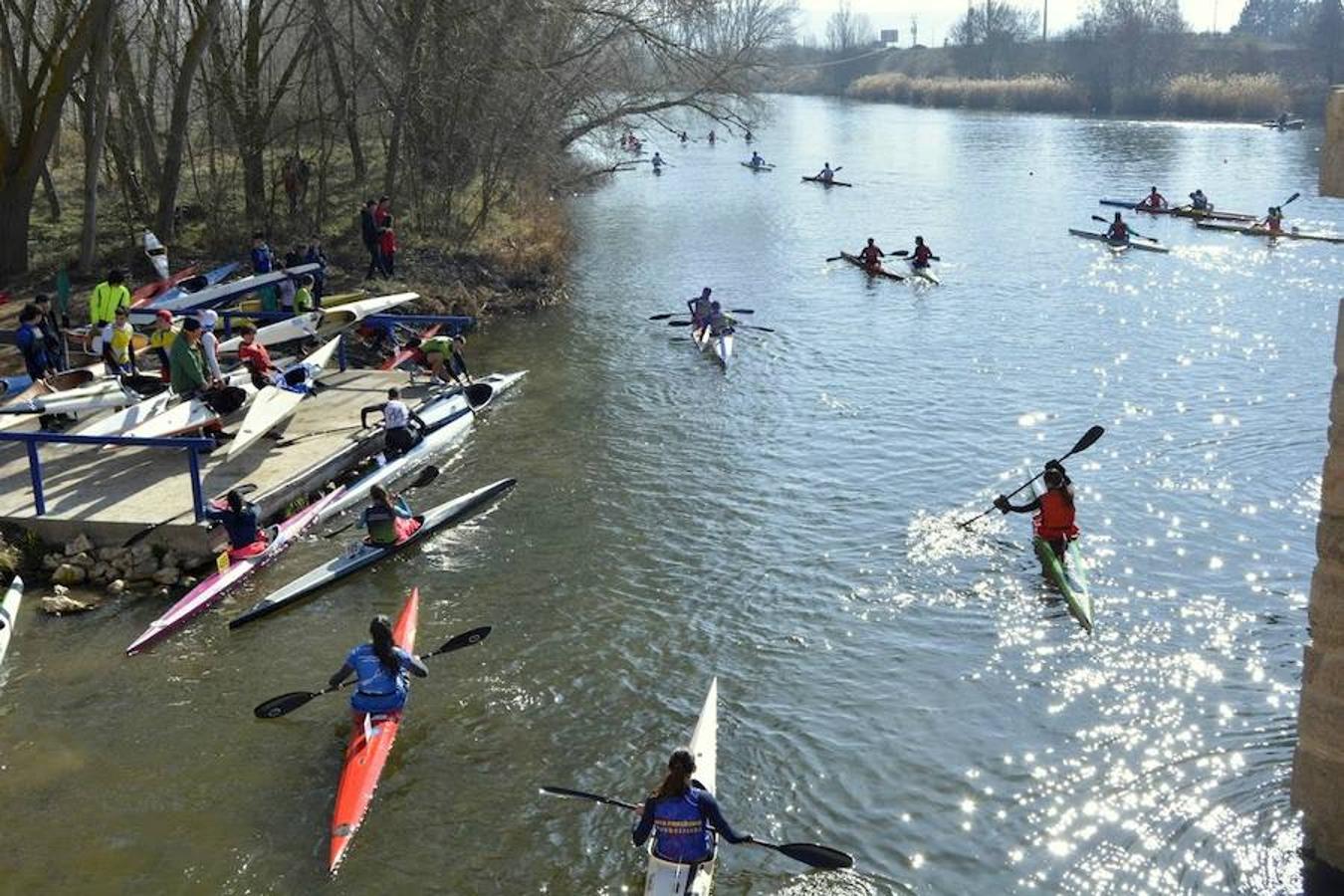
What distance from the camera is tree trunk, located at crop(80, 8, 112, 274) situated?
24.3m

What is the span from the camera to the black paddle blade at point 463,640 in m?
12.7

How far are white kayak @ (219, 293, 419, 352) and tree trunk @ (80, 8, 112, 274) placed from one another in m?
5.96

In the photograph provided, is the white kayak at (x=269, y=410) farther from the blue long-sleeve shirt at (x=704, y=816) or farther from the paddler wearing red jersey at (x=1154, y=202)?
the paddler wearing red jersey at (x=1154, y=202)

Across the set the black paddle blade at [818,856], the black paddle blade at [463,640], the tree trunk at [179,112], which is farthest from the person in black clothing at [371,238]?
the black paddle blade at [818,856]

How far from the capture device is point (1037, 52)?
350 ft

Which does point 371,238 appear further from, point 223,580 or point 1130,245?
point 1130,245

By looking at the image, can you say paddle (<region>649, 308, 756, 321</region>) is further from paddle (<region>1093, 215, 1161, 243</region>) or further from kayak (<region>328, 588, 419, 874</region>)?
kayak (<region>328, 588, 419, 874</region>)

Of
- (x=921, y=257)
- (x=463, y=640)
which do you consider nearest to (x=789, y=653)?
(x=463, y=640)

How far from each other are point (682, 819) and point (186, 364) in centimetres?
1123

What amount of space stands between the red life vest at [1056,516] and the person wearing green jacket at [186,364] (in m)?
11.2

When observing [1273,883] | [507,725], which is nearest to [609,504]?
[507,725]

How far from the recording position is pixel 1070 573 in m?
15.0

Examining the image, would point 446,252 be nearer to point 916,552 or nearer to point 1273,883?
point 916,552

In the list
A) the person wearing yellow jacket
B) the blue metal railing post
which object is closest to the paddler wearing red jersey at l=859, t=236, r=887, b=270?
the person wearing yellow jacket
